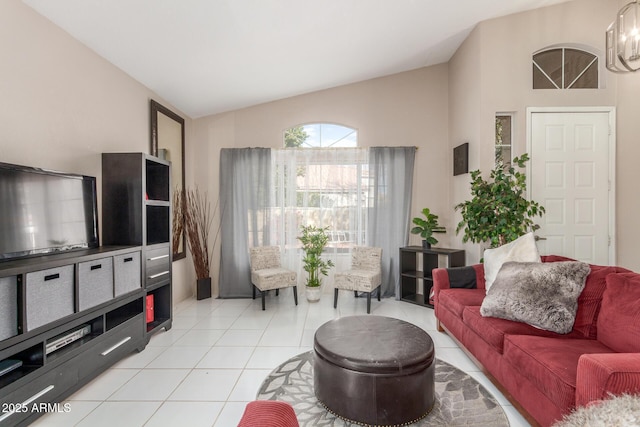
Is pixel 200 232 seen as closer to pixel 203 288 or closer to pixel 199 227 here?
pixel 199 227

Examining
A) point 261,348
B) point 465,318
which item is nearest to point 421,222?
point 465,318

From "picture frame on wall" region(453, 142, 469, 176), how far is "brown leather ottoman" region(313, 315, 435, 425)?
8.82ft

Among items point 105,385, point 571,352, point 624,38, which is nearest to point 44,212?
point 105,385

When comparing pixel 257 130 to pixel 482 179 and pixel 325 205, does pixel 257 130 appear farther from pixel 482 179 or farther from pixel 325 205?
pixel 482 179

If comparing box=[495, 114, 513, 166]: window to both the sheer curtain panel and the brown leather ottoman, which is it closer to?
the brown leather ottoman

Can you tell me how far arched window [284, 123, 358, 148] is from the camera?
4898 millimetres

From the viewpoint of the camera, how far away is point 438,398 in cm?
214

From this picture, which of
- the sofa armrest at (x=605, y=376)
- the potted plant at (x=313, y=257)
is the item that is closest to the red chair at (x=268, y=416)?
the sofa armrest at (x=605, y=376)

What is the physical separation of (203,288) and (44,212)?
2.62 m

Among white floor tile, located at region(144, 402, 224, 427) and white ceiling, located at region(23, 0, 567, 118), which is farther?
white ceiling, located at region(23, 0, 567, 118)

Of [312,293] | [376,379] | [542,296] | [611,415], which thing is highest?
[611,415]

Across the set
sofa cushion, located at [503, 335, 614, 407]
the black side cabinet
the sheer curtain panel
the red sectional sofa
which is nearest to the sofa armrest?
the red sectional sofa

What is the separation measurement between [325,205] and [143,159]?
2.53 metres

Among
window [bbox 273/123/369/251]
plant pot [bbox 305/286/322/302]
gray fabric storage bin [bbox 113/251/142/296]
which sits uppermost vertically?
window [bbox 273/123/369/251]
